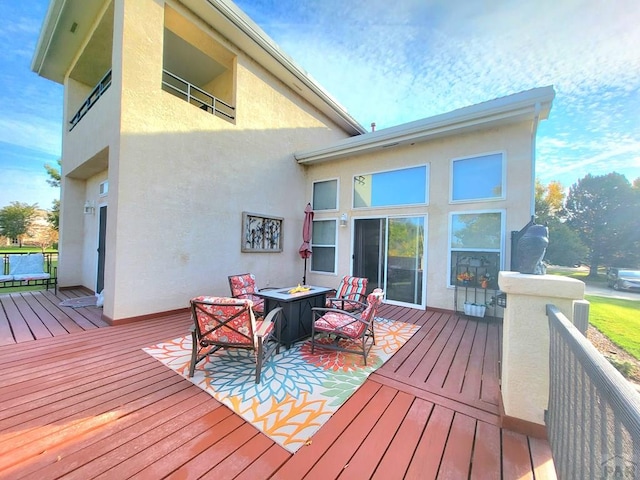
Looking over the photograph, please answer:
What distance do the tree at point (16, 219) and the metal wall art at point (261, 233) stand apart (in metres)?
22.4

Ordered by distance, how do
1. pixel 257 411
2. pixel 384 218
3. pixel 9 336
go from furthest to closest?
pixel 384 218 < pixel 9 336 < pixel 257 411

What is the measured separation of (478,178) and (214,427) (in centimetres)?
644

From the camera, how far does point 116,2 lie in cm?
489

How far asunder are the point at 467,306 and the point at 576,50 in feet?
18.5

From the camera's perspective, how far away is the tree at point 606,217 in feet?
54.3

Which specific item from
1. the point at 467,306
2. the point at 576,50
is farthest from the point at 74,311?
the point at 576,50

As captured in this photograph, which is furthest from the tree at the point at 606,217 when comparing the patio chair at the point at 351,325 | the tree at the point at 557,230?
the patio chair at the point at 351,325

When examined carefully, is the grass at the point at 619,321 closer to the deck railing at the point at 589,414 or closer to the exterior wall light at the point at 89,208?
the deck railing at the point at 589,414

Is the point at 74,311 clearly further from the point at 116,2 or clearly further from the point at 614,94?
the point at 614,94

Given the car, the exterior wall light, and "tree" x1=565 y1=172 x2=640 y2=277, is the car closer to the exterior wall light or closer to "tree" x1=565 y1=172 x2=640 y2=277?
"tree" x1=565 y1=172 x2=640 y2=277

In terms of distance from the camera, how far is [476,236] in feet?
18.8

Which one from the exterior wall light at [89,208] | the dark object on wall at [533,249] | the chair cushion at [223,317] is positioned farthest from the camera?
the exterior wall light at [89,208]

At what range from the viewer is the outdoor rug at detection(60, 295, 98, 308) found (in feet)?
18.7

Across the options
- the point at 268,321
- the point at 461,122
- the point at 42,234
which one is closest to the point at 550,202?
the point at 461,122
